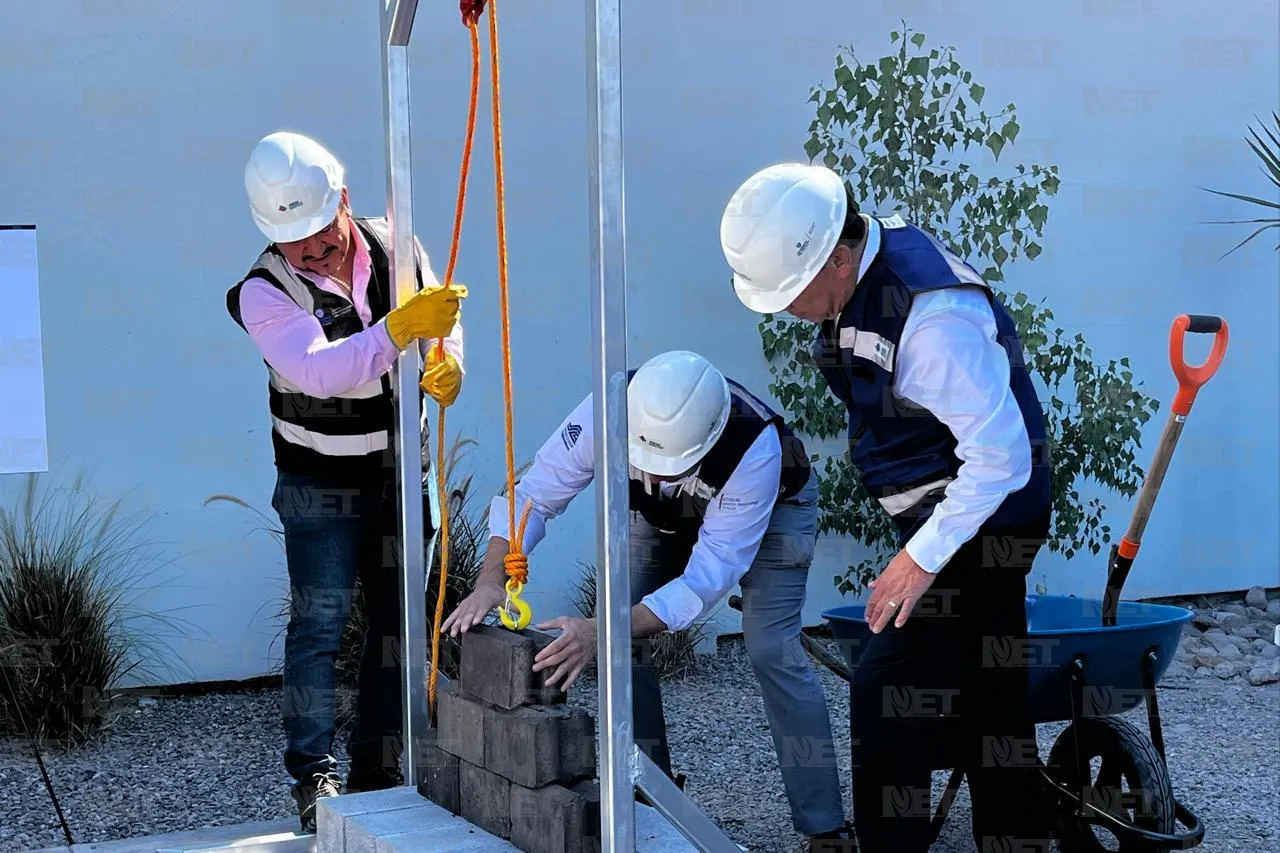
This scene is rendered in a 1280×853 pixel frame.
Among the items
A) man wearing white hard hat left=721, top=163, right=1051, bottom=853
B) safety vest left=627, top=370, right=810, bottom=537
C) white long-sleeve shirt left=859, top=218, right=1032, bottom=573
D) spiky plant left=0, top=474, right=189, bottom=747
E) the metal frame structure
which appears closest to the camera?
the metal frame structure

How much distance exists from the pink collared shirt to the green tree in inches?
101

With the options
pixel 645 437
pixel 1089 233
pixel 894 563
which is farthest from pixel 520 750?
pixel 1089 233

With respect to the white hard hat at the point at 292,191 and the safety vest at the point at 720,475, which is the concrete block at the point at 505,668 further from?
the white hard hat at the point at 292,191

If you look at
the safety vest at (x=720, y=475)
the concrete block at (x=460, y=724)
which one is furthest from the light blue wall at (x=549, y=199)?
the concrete block at (x=460, y=724)

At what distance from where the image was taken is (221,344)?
18.2 ft

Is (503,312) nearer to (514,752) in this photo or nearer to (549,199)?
(514,752)

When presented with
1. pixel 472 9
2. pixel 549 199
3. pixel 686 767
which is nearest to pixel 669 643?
pixel 686 767

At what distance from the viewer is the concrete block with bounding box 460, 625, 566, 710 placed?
104 inches

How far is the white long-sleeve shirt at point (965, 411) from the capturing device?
269cm

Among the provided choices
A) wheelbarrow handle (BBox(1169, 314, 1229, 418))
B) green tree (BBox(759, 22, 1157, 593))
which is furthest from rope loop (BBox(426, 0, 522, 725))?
green tree (BBox(759, 22, 1157, 593))

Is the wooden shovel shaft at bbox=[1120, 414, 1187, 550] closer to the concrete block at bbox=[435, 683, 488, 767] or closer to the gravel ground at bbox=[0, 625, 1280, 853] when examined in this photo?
the gravel ground at bbox=[0, 625, 1280, 853]

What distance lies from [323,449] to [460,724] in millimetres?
1038

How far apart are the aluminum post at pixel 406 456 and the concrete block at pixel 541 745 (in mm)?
420

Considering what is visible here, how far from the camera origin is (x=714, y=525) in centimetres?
332
